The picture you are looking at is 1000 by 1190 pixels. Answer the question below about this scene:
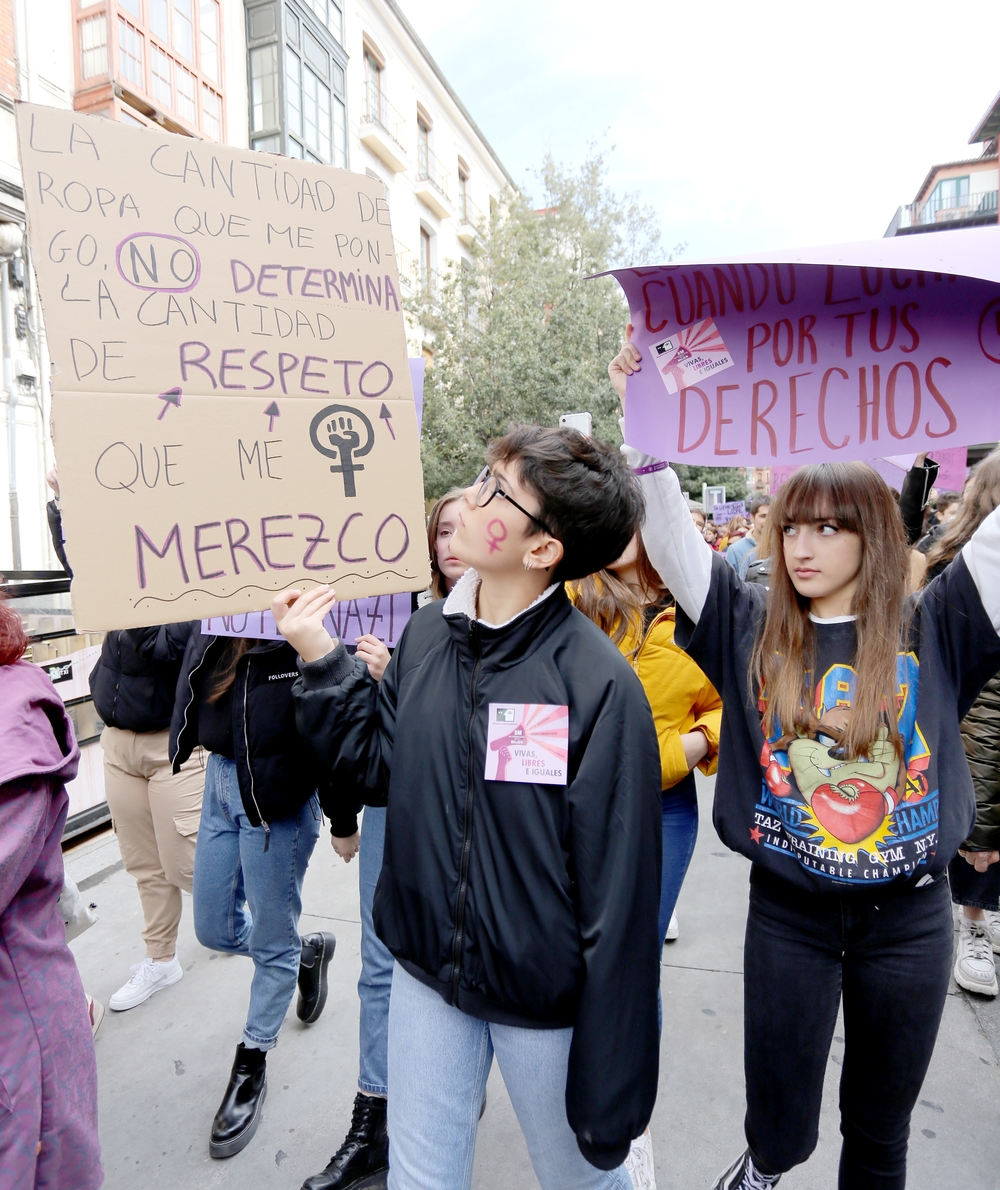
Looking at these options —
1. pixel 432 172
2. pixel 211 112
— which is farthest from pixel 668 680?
pixel 432 172

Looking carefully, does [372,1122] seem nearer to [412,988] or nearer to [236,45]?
[412,988]

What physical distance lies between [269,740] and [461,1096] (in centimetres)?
110

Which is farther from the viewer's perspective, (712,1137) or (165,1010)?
(165,1010)

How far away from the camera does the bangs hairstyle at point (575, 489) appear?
1484 millimetres

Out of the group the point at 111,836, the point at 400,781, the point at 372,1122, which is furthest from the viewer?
the point at 111,836

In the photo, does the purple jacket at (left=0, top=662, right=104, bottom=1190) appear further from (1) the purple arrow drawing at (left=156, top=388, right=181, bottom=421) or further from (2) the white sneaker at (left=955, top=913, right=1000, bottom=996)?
(2) the white sneaker at (left=955, top=913, right=1000, bottom=996)

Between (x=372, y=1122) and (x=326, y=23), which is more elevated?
(x=326, y=23)

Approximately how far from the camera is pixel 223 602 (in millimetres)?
1509

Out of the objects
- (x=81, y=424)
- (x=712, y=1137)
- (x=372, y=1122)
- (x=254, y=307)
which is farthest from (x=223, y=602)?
(x=712, y=1137)

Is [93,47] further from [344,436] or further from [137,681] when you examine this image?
[344,436]

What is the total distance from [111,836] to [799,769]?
162 inches

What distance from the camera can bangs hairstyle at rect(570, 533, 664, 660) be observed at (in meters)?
2.34

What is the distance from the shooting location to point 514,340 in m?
15.3

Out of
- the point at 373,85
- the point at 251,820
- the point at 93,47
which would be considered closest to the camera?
the point at 251,820
